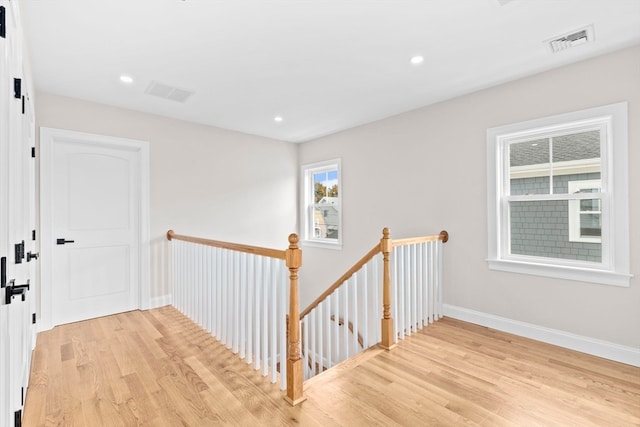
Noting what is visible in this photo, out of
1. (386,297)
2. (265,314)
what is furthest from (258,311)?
(386,297)

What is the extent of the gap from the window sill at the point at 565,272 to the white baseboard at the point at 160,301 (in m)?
3.90

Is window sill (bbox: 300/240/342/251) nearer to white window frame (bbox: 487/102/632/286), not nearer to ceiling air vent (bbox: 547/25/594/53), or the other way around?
→ white window frame (bbox: 487/102/632/286)

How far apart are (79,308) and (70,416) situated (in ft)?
6.60

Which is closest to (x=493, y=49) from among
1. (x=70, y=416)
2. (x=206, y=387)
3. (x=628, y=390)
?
(x=628, y=390)

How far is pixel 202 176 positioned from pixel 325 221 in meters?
2.16

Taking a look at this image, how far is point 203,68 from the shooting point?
2785 millimetres

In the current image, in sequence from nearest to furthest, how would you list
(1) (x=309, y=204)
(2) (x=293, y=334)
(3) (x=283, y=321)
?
1. (2) (x=293, y=334)
2. (3) (x=283, y=321)
3. (1) (x=309, y=204)

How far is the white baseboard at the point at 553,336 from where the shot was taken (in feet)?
8.15

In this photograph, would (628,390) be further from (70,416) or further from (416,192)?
(70,416)

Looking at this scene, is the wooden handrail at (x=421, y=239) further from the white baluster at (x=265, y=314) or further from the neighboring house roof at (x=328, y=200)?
the neighboring house roof at (x=328, y=200)

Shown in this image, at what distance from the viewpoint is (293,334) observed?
2010mm

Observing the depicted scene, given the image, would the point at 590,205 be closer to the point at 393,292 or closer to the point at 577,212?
the point at 577,212

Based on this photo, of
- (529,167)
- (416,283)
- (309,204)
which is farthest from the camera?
(309,204)

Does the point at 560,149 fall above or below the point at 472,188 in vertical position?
above
